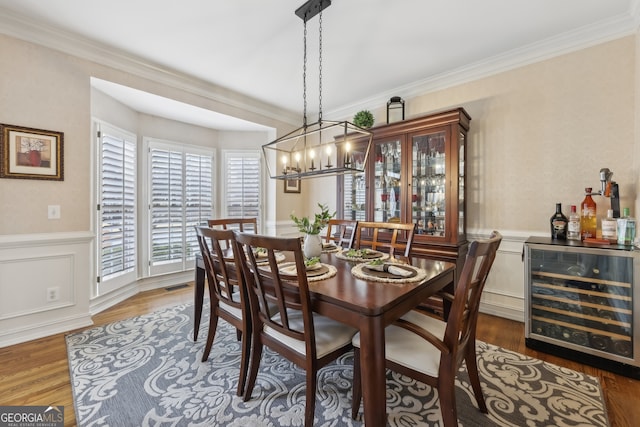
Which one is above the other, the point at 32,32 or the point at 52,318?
the point at 32,32

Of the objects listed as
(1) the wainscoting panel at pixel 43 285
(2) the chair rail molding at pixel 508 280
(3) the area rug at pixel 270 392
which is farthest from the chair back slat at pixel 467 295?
(1) the wainscoting panel at pixel 43 285

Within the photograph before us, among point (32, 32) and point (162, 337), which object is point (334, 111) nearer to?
point (32, 32)

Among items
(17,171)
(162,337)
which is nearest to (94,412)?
(162,337)

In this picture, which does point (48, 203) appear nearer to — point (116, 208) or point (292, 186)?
point (116, 208)

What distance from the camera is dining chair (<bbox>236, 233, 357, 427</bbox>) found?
52.2 inches

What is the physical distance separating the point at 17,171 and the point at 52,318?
1.32m

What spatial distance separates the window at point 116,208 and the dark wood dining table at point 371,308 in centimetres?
293

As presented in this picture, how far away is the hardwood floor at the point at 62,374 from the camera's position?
63.6 inches

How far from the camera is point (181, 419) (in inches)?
59.6

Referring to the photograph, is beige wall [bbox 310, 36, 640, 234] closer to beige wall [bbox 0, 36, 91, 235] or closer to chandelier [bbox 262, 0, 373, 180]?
chandelier [bbox 262, 0, 373, 180]

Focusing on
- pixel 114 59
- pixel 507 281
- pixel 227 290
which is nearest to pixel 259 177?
pixel 114 59

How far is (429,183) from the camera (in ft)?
10.1

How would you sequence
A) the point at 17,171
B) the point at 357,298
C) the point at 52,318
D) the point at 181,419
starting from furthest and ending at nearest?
the point at 52,318 → the point at 17,171 → the point at 181,419 → the point at 357,298

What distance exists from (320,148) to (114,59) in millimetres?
2329
